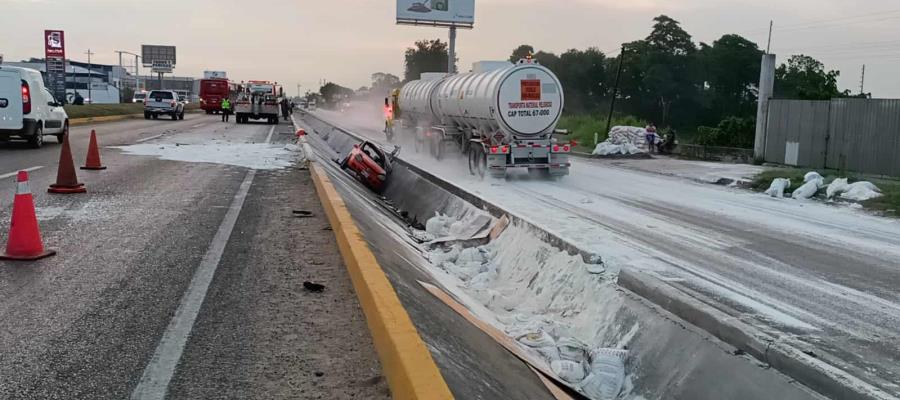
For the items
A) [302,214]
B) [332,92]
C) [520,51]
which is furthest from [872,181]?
[332,92]

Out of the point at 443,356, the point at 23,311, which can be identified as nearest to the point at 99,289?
the point at 23,311

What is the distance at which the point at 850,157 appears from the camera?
2169 centimetres

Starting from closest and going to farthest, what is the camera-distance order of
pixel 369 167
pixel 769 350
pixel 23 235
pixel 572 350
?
pixel 769 350
pixel 572 350
pixel 23 235
pixel 369 167

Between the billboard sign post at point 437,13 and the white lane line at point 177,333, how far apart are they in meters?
50.3

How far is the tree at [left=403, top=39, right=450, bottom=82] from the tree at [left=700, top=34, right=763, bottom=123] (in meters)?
38.7

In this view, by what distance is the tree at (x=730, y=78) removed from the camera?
258ft

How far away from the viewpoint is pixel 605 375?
17.4 feet

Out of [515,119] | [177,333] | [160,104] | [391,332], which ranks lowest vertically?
[177,333]

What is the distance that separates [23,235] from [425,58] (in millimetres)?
103195

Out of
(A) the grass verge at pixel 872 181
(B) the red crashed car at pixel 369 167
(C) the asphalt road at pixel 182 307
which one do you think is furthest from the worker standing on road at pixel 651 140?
(C) the asphalt road at pixel 182 307

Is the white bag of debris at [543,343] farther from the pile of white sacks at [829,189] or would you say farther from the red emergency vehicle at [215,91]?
the red emergency vehicle at [215,91]

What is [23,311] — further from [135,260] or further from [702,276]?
[702,276]

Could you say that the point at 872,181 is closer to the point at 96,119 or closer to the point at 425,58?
the point at 96,119

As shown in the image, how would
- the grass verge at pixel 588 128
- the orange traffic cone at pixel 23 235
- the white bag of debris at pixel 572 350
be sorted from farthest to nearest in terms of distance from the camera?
the grass verge at pixel 588 128
the orange traffic cone at pixel 23 235
the white bag of debris at pixel 572 350
